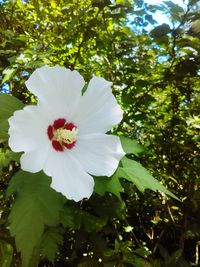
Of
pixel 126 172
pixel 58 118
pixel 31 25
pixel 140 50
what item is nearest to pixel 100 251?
pixel 126 172

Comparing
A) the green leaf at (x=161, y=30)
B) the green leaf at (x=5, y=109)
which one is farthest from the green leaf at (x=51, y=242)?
the green leaf at (x=161, y=30)

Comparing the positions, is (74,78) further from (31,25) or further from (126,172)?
(31,25)

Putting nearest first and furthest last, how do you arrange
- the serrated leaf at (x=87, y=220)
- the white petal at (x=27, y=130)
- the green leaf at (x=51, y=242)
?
the white petal at (x=27, y=130), the green leaf at (x=51, y=242), the serrated leaf at (x=87, y=220)

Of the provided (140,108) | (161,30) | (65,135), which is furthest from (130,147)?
(140,108)

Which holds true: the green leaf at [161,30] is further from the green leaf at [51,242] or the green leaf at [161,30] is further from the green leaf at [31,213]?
the green leaf at [31,213]

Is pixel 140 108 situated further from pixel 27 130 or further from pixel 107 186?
pixel 27 130

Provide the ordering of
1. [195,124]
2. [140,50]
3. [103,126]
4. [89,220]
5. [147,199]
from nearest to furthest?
1. [103,126]
2. [89,220]
3. [195,124]
4. [147,199]
5. [140,50]
